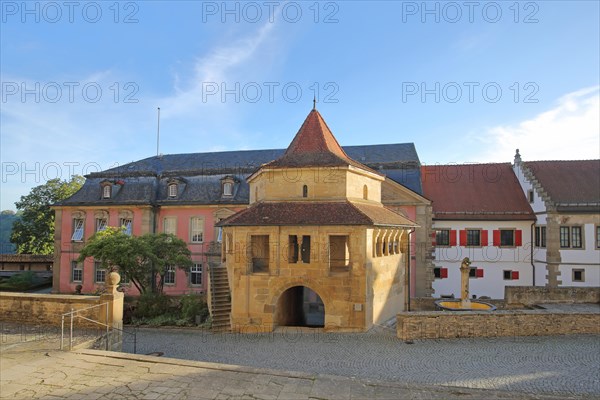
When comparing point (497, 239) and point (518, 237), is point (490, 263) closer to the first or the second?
point (497, 239)

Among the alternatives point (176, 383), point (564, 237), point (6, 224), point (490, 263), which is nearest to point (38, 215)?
point (176, 383)

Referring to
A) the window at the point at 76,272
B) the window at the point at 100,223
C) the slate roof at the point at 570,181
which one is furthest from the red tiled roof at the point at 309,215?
the window at the point at 76,272

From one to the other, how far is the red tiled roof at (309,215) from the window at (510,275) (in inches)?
→ 557

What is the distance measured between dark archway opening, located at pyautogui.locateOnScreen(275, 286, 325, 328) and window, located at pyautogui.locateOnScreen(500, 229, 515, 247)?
1398 centimetres

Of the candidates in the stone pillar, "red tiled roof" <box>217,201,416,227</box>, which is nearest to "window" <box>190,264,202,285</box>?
"red tiled roof" <box>217,201,416,227</box>

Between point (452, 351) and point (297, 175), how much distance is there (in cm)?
966

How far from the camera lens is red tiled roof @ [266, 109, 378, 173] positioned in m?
18.3

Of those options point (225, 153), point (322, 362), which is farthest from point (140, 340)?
point (225, 153)

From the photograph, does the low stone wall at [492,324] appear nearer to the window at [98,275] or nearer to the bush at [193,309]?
the bush at [193,309]

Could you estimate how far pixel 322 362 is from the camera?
490 inches

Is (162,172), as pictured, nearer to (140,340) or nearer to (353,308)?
(140,340)

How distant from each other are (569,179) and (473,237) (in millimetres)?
7935

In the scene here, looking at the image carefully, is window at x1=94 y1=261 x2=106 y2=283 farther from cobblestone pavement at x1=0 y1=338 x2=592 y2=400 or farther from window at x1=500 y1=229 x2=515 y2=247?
window at x1=500 y1=229 x2=515 y2=247

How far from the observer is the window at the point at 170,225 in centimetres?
3019
